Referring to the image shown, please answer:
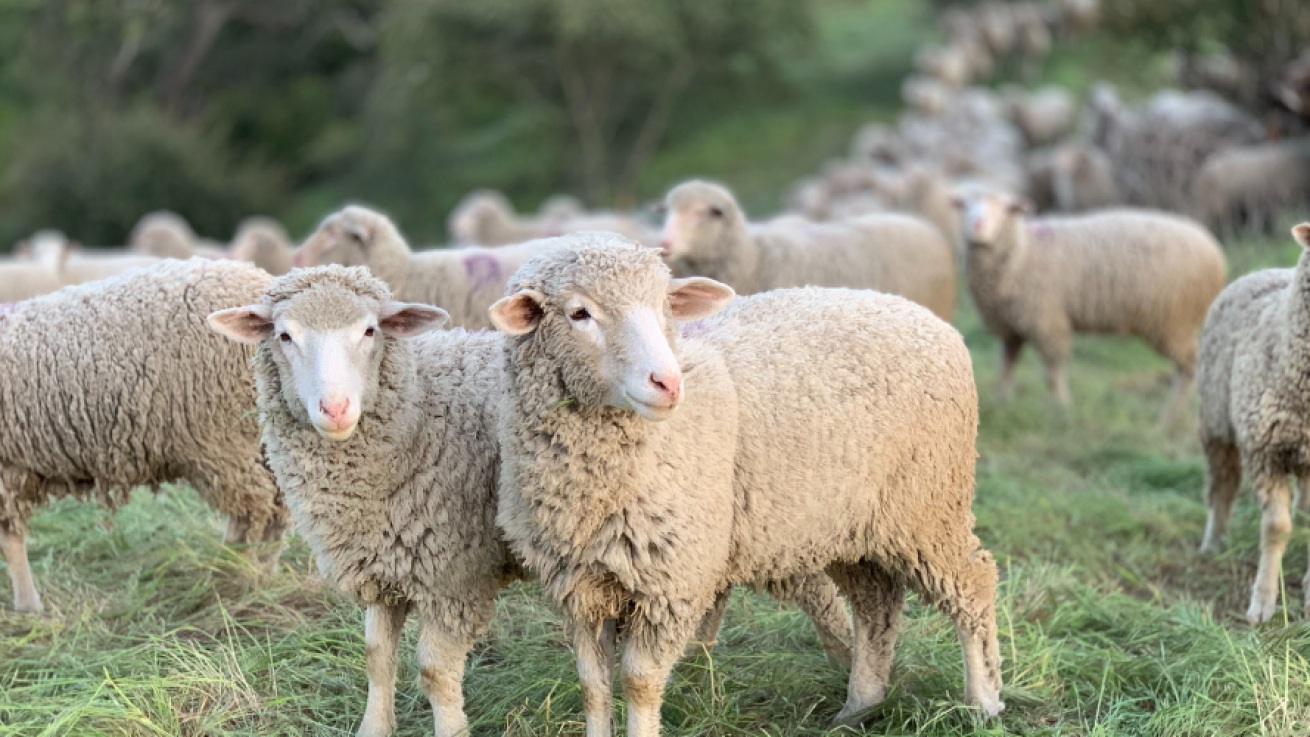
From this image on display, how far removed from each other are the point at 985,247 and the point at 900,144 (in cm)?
1029

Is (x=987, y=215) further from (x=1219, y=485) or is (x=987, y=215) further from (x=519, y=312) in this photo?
(x=519, y=312)

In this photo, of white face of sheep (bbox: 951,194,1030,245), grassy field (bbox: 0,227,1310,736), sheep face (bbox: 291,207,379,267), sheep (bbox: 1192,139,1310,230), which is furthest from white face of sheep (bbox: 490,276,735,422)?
sheep (bbox: 1192,139,1310,230)

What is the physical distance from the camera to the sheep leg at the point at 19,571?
4.23 m

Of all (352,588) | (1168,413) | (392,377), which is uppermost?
(392,377)

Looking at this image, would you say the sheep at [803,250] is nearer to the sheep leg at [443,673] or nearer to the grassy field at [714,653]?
the grassy field at [714,653]

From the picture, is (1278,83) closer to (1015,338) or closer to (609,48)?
(1015,338)

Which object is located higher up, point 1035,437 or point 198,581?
point 198,581

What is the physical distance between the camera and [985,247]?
779 centimetres

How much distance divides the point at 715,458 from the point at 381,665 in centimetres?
108

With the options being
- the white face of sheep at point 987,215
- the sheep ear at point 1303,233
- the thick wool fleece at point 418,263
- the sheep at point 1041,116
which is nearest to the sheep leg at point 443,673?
the thick wool fleece at point 418,263

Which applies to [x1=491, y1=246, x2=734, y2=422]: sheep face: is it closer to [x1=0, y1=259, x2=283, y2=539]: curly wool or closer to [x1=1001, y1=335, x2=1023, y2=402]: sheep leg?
[x1=0, y1=259, x2=283, y2=539]: curly wool

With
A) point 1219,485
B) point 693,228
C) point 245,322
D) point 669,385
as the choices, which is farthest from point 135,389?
point 1219,485

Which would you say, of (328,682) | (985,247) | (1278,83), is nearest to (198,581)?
(328,682)

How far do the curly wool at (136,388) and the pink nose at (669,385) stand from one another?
1989 millimetres
